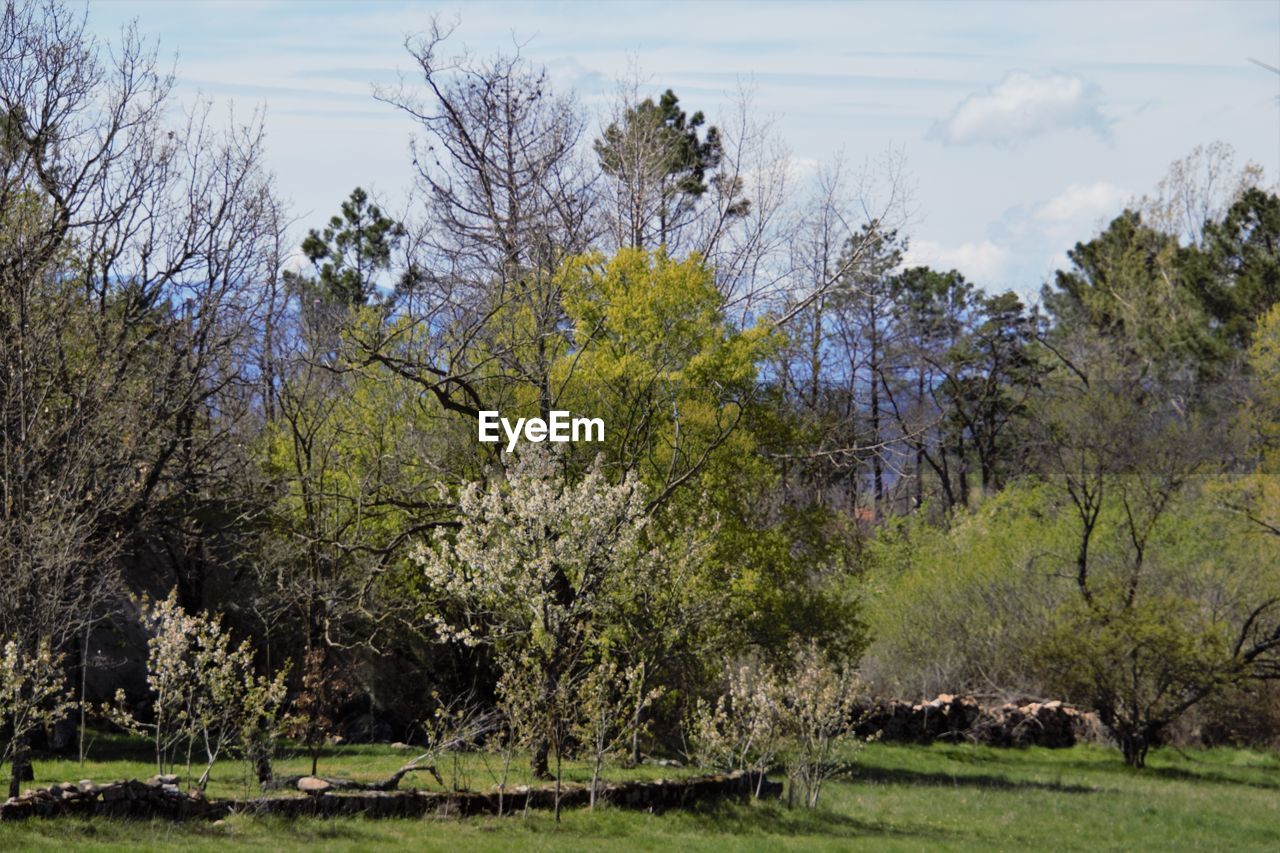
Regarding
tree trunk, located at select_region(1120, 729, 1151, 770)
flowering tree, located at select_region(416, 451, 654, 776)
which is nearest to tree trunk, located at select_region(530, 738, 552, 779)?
flowering tree, located at select_region(416, 451, 654, 776)

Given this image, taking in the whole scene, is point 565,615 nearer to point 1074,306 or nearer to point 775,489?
point 775,489

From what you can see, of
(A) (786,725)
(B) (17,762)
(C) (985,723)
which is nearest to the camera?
(B) (17,762)

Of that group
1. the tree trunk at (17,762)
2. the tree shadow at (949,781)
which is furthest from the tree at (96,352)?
the tree shadow at (949,781)

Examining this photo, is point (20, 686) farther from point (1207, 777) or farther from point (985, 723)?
point (985, 723)

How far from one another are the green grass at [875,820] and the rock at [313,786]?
51 cm

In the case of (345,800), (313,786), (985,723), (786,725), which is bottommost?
(345,800)

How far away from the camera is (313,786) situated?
13.8m

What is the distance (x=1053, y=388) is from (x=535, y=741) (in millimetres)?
32459

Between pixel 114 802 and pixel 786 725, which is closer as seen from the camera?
pixel 114 802

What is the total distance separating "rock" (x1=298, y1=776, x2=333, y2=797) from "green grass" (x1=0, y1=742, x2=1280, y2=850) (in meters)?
0.51

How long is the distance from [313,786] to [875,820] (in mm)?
6780

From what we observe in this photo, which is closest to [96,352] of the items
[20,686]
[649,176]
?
→ [20,686]

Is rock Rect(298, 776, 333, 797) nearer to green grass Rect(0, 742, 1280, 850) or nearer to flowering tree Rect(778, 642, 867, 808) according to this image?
green grass Rect(0, 742, 1280, 850)

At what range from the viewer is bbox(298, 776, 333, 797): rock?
13.6 meters
